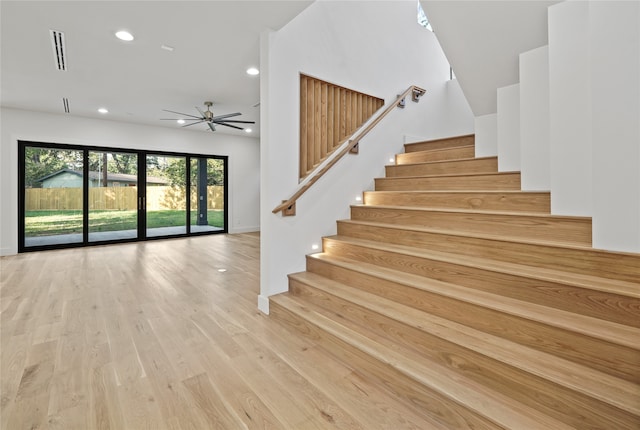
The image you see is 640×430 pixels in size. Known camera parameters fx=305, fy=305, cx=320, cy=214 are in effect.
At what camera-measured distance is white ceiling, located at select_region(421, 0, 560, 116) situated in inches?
101

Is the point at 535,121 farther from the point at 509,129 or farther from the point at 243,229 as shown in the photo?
the point at 243,229

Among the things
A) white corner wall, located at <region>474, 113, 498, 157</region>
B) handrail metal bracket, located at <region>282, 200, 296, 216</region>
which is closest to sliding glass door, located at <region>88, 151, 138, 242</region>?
handrail metal bracket, located at <region>282, 200, 296, 216</region>

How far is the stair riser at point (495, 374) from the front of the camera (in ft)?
3.98

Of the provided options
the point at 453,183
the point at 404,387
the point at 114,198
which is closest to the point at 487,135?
the point at 453,183

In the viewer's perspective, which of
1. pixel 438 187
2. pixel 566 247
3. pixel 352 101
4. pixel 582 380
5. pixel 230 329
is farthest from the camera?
pixel 352 101

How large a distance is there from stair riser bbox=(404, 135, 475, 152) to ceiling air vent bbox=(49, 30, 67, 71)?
4163 millimetres

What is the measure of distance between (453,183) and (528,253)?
126 cm

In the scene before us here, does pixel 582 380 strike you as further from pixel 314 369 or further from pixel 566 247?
pixel 314 369

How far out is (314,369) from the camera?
1.94 meters

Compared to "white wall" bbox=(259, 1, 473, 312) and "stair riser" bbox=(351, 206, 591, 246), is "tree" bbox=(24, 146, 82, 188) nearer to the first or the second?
→ "white wall" bbox=(259, 1, 473, 312)

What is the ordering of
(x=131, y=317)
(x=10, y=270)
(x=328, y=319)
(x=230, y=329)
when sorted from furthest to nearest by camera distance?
(x=10, y=270), (x=131, y=317), (x=230, y=329), (x=328, y=319)

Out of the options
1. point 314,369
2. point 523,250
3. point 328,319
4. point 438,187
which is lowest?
point 314,369

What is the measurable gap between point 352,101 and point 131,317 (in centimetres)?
331

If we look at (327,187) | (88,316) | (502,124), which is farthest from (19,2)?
(502,124)
